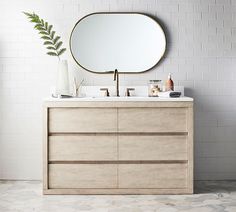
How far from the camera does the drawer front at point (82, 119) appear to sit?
427cm

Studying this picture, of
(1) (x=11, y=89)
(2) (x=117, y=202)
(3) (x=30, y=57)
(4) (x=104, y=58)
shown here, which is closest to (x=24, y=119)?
(1) (x=11, y=89)

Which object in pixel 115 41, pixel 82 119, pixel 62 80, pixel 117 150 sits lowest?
pixel 117 150

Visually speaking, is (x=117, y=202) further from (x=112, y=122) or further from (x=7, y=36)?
(x=7, y=36)

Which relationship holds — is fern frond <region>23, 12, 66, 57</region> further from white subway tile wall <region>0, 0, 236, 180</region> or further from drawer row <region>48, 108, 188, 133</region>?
drawer row <region>48, 108, 188, 133</region>

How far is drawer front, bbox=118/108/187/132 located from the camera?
14.0 ft

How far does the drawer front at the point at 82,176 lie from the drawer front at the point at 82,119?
1.11 feet

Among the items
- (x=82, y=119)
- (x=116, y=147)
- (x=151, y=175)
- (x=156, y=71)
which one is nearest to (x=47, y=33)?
(x=82, y=119)

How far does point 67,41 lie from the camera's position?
483 centimetres

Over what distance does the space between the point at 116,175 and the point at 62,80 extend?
1073 millimetres

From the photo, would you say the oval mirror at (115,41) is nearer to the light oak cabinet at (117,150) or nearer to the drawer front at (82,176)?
the light oak cabinet at (117,150)

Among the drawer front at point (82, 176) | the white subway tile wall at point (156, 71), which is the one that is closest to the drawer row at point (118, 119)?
the drawer front at point (82, 176)

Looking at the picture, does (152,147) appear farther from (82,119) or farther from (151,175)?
(82,119)

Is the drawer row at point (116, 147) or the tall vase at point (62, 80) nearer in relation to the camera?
the drawer row at point (116, 147)

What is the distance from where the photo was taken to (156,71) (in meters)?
4.86
